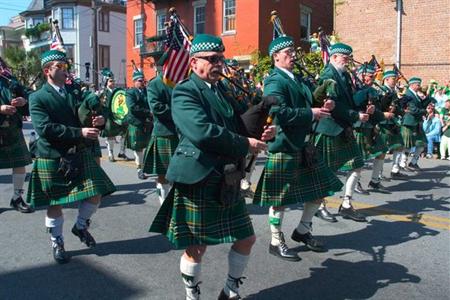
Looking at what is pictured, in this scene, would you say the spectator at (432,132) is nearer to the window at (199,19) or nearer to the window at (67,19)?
the window at (199,19)

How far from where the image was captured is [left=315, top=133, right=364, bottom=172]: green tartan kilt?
5480mm

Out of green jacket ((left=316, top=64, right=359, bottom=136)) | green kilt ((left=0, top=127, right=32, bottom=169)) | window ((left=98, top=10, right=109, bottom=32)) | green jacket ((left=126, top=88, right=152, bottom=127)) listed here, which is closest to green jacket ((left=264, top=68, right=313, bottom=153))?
green jacket ((left=316, top=64, right=359, bottom=136))

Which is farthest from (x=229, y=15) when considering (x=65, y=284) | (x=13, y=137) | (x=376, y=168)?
(x=65, y=284)

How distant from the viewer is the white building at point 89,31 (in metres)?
40.1

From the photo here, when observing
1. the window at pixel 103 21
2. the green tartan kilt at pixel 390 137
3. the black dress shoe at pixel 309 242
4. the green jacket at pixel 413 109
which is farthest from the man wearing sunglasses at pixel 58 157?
the window at pixel 103 21

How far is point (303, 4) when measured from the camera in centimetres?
2352

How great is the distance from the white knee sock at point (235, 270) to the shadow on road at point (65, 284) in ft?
2.69

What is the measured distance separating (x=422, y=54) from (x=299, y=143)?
14231 millimetres

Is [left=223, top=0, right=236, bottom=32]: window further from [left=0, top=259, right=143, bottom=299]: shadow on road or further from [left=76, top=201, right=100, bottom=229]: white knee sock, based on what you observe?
[left=0, top=259, right=143, bottom=299]: shadow on road

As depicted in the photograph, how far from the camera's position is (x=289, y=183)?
14.7ft

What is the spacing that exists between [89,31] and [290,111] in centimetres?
3973

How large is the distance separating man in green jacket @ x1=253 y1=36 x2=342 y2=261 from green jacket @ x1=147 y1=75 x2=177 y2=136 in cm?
166

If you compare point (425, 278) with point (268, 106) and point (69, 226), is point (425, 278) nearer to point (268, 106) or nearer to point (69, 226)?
point (268, 106)

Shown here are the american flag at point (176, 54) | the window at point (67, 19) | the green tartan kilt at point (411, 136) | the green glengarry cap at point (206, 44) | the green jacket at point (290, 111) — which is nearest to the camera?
the green glengarry cap at point (206, 44)
